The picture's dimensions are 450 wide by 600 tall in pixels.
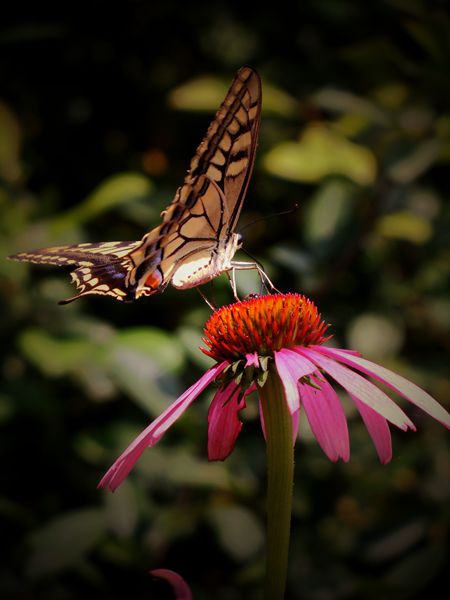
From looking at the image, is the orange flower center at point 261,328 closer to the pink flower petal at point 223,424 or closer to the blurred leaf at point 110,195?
the pink flower petal at point 223,424

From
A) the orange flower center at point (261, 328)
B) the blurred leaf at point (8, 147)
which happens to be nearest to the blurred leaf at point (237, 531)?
the orange flower center at point (261, 328)

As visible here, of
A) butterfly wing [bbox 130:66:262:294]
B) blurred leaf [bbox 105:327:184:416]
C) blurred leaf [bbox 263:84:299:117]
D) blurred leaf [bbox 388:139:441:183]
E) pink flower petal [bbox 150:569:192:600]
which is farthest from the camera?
blurred leaf [bbox 263:84:299:117]

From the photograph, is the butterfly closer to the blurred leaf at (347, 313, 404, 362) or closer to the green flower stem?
the green flower stem

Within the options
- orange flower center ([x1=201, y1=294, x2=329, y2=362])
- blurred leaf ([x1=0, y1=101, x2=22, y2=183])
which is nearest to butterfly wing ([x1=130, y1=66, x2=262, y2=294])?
orange flower center ([x1=201, y1=294, x2=329, y2=362])

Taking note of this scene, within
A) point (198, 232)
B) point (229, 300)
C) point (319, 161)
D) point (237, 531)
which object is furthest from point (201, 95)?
point (237, 531)

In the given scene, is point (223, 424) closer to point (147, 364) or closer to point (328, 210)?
point (147, 364)
